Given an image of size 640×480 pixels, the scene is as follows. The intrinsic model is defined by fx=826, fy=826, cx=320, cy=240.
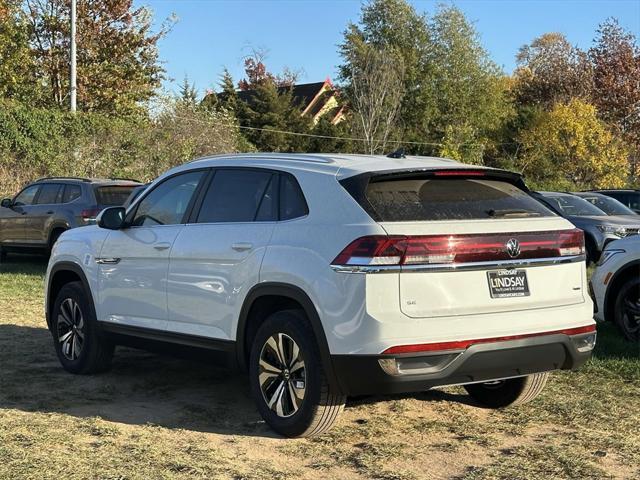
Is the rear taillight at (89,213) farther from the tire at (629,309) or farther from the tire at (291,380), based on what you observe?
the tire at (291,380)

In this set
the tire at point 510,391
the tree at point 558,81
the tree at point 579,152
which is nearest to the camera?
the tire at point 510,391

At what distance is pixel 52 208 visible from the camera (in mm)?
14648

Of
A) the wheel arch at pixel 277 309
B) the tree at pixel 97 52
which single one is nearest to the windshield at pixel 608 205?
the wheel arch at pixel 277 309

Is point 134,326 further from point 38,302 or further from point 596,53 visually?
point 596,53

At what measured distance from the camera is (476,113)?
55062mm

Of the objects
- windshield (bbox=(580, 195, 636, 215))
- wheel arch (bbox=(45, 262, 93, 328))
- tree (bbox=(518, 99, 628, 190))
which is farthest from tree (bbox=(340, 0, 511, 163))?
wheel arch (bbox=(45, 262, 93, 328))

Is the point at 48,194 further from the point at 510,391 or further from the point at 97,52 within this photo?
the point at 97,52

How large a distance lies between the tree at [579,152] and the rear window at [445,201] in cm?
3480

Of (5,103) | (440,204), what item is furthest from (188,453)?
(5,103)

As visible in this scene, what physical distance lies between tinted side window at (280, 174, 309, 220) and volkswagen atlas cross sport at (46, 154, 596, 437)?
0.01m

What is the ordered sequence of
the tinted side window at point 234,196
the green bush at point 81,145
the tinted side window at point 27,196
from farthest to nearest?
1. the green bush at point 81,145
2. the tinted side window at point 27,196
3. the tinted side window at point 234,196

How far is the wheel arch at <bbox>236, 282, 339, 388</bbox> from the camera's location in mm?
4676

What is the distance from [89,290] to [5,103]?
758 inches

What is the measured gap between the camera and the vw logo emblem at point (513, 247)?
15.7ft
